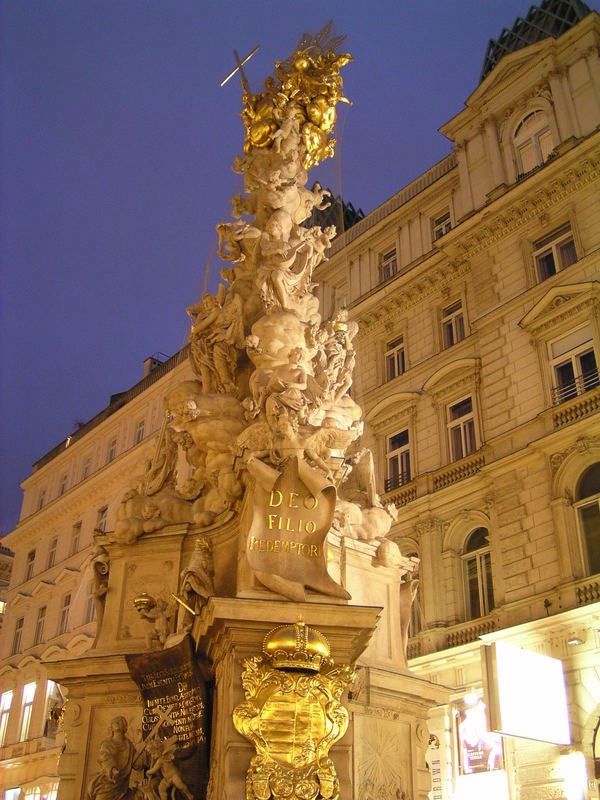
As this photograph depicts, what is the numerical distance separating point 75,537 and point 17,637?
4842 millimetres

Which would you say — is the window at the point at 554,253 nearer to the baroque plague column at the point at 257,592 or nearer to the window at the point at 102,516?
the baroque plague column at the point at 257,592

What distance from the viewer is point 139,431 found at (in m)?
35.6

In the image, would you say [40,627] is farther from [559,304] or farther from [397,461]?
[559,304]

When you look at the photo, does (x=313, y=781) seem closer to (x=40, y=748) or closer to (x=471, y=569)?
(x=471, y=569)

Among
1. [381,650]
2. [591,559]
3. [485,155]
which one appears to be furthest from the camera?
[485,155]

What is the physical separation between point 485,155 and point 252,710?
2184cm

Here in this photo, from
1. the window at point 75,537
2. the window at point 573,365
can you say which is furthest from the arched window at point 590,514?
the window at point 75,537

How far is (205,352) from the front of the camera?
995cm

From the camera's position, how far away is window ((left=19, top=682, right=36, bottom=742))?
1233 inches

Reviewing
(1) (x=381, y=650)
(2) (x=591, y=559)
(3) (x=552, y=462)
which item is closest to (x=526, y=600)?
(2) (x=591, y=559)

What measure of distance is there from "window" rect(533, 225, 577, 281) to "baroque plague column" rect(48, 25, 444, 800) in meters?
12.2

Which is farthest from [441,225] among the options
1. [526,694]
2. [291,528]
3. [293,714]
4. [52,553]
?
[52,553]

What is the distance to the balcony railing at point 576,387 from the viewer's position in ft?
61.4

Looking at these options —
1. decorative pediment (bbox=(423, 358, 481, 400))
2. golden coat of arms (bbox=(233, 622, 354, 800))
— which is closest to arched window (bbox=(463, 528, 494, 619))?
decorative pediment (bbox=(423, 358, 481, 400))
